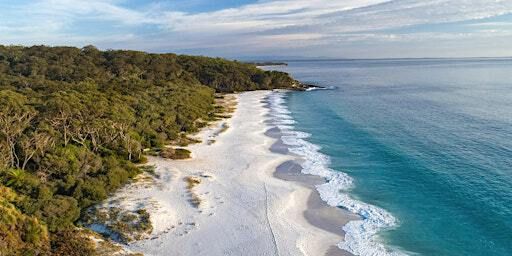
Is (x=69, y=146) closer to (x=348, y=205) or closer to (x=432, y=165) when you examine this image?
(x=348, y=205)

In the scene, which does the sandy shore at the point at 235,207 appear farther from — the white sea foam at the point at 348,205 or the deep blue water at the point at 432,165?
the deep blue water at the point at 432,165

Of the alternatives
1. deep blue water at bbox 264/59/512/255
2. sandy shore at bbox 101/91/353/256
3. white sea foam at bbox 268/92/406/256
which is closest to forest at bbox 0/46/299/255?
sandy shore at bbox 101/91/353/256

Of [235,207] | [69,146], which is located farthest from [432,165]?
[69,146]

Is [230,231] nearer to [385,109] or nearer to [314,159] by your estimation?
[314,159]

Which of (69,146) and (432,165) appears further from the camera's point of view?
(432,165)

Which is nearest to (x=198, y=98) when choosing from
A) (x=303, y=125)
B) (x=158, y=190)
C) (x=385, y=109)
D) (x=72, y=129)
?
(x=303, y=125)
